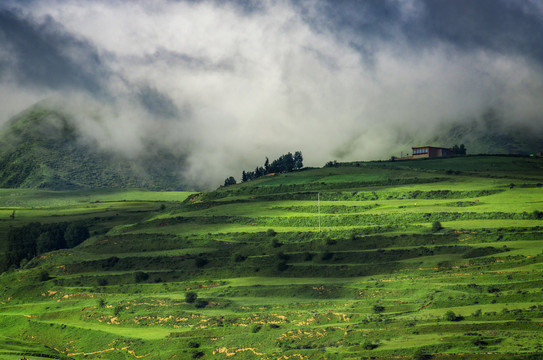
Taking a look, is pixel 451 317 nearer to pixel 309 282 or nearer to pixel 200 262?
pixel 309 282

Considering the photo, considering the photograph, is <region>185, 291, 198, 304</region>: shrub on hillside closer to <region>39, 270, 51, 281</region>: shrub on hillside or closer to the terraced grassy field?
the terraced grassy field

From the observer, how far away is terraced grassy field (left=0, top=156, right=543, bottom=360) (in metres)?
98.6

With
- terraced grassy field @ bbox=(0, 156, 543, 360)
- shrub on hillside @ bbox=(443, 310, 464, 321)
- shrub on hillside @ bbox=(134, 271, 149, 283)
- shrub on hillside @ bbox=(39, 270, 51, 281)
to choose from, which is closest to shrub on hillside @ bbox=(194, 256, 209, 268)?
terraced grassy field @ bbox=(0, 156, 543, 360)

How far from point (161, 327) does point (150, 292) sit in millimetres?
22968

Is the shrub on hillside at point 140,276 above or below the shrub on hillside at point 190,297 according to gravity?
above

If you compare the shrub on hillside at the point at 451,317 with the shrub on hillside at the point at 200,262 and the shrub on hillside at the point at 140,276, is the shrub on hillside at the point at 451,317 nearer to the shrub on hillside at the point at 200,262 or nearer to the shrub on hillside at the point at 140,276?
the shrub on hillside at the point at 200,262

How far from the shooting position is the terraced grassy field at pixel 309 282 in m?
98.6

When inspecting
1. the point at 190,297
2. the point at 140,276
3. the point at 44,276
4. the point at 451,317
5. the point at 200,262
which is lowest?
the point at 451,317

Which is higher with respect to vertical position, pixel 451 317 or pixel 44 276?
pixel 44 276

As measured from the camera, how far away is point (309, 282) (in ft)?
428

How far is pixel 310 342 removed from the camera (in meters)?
99.9

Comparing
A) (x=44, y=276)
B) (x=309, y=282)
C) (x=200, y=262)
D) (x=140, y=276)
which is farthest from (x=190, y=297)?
(x=44, y=276)

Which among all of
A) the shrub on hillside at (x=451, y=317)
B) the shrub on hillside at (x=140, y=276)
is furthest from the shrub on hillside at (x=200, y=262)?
the shrub on hillside at (x=451, y=317)

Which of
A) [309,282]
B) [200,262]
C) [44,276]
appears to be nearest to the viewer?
[309,282]
